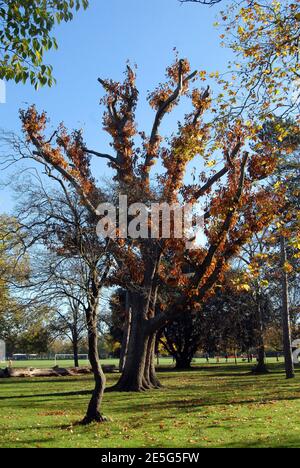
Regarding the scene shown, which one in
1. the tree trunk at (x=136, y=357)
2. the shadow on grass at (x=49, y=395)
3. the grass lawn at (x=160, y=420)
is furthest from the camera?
the tree trunk at (x=136, y=357)

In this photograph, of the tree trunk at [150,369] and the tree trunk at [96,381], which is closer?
the tree trunk at [96,381]

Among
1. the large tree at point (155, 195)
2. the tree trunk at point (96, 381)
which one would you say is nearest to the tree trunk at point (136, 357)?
the large tree at point (155, 195)

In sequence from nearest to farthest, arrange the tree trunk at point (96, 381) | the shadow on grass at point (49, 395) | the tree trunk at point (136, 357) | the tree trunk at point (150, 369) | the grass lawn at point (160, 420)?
1. the grass lawn at point (160, 420)
2. the tree trunk at point (96, 381)
3. the shadow on grass at point (49, 395)
4. the tree trunk at point (136, 357)
5. the tree trunk at point (150, 369)

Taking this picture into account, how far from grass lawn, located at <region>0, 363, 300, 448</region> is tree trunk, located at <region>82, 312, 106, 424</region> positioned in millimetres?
370

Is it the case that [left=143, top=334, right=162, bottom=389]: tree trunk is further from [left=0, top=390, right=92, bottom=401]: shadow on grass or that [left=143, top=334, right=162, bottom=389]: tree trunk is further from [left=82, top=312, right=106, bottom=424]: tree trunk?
[left=82, top=312, right=106, bottom=424]: tree trunk

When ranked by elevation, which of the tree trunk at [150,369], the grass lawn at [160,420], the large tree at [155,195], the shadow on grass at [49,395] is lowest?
the shadow on grass at [49,395]

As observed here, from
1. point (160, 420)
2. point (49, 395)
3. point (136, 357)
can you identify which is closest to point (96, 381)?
point (160, 420)

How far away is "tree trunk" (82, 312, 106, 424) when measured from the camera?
1195 cm

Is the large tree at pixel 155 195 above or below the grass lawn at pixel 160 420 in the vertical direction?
above

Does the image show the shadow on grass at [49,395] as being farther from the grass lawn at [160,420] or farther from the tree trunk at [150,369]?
the tree trunk at [150,369]

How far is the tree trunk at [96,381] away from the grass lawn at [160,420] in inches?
14.6

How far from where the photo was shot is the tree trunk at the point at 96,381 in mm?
11945

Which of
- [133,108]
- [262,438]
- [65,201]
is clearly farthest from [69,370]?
[262,438]
